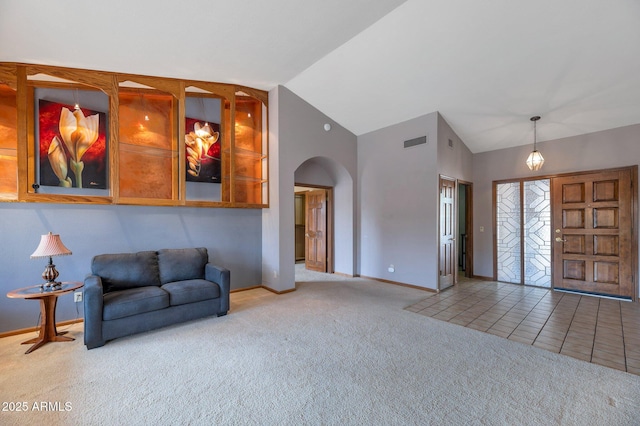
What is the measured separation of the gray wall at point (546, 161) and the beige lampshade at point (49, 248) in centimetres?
719

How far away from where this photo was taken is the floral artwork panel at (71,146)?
140 inches

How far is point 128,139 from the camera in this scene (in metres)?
4.07

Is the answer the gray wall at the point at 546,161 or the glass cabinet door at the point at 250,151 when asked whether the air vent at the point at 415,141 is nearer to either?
the gray wall at the point at 546,161

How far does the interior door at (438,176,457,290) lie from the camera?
5.32 meters

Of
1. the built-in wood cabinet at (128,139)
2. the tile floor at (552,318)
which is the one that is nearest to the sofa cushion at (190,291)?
the built-in wood cabinet at (128,139)

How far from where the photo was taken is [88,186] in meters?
3.77

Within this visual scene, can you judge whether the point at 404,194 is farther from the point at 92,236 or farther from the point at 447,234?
the point at 92,236

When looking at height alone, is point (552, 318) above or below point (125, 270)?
below

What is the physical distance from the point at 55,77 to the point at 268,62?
2669 mm

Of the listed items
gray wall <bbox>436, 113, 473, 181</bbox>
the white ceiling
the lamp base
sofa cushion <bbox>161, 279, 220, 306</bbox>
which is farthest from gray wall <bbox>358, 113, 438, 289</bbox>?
the lamp base

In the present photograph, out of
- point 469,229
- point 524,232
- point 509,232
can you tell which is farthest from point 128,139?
point 524,232

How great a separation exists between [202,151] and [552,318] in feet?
18.6

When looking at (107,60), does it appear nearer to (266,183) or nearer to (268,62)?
(268,62)

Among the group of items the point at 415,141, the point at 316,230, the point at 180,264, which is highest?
the point at 415,141
